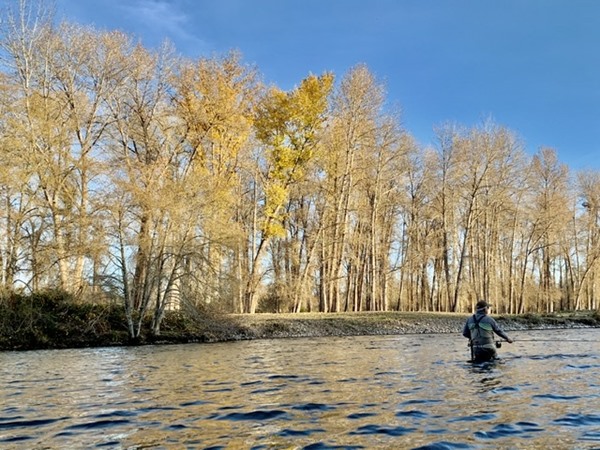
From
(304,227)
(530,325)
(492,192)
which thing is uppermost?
(492,192)

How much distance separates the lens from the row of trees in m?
28.2

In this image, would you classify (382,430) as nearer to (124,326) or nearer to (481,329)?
(481,329)

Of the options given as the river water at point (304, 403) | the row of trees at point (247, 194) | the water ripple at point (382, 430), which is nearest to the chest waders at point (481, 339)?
the river water at point (304, 403)

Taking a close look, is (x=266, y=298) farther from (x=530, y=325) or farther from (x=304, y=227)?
(x=530, y=325)

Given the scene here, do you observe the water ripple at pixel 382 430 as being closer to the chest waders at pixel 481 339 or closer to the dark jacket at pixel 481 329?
the dark jacket at pixel 481 329

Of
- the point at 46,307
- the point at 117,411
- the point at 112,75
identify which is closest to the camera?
the point at 117,411

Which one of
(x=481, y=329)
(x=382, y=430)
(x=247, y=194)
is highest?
(x=247, y=194)

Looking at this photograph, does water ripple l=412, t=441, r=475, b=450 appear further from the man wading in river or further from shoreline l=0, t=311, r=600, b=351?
shoreline l=0, t=311, r=600, b=351

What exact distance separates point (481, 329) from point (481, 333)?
0.20 meters

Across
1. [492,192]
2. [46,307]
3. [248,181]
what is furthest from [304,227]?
[46,307]

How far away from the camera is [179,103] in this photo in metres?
36.5

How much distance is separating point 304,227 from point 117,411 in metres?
40.7

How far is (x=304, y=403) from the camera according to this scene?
387 inches

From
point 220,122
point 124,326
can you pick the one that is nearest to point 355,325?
point 124,326
